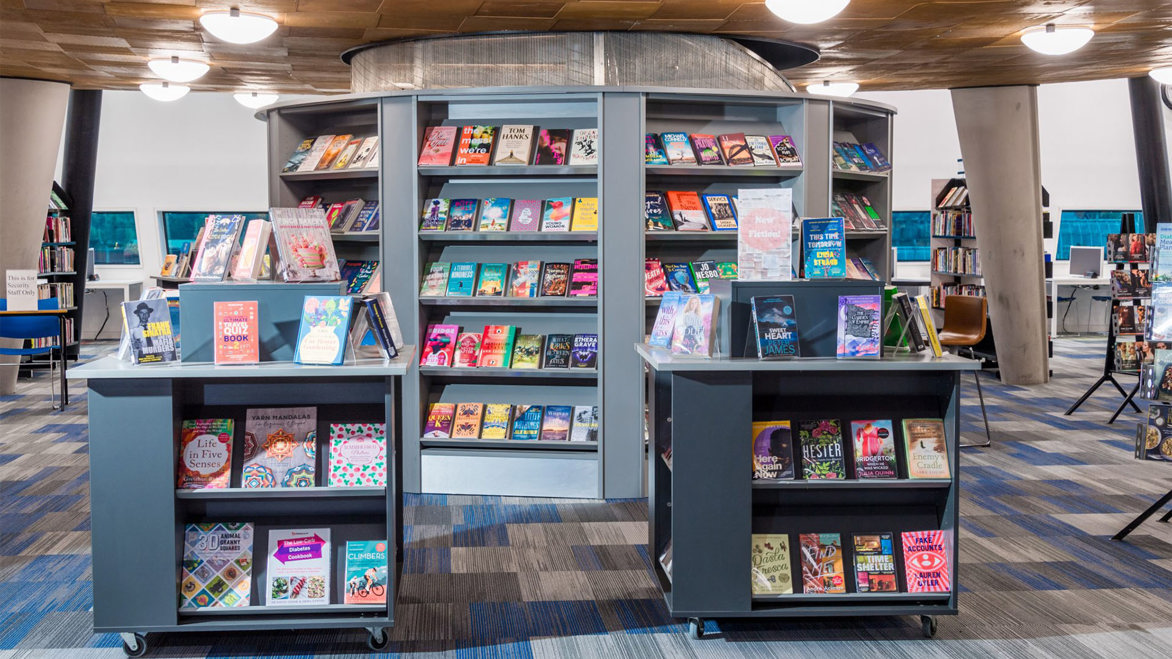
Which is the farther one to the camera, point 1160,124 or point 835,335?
point 1160,124

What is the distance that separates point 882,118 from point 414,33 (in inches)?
124

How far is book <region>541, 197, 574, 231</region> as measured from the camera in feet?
18.2

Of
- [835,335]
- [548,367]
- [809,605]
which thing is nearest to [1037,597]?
[809,605]

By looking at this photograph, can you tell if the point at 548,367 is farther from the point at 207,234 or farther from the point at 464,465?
the point at 207,234

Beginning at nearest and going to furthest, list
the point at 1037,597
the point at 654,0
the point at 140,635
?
the point at 140,635
the point at 1037,597
the point at 654,0

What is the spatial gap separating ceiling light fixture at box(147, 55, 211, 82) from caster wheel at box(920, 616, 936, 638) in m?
6.72

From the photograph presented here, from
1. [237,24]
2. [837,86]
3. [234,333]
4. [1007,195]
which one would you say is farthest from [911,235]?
[234,333]

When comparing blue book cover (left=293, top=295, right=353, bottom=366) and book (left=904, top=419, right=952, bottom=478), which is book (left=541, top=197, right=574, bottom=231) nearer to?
blue book cover (left=293, top=295, right=353, bottom=366)

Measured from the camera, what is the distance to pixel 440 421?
222 inches

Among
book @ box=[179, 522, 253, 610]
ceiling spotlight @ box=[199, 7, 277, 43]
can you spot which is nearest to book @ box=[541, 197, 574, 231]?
ceiling spotlight @ box=[199, 7, 277, 43]

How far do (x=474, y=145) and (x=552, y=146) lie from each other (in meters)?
0.46

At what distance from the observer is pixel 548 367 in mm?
5570

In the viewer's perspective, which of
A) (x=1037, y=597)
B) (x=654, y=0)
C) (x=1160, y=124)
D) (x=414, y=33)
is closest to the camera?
(x=1037, y=597)

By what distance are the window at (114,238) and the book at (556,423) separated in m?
9.77
